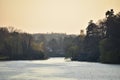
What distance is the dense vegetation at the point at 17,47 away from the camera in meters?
172

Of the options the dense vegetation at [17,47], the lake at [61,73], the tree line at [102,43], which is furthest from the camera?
the dense vegetation at [17,47]

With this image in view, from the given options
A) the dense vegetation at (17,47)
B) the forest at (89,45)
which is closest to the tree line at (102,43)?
the forest at (89,45)

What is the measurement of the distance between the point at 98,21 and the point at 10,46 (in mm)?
33619

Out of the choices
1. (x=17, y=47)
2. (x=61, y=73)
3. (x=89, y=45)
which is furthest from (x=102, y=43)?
(x=17, y=47)

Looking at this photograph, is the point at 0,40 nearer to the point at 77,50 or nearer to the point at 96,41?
the point at 77,50

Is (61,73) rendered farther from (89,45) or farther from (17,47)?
(17,47)

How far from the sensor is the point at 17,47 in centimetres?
17300

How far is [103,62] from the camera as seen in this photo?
129375mm

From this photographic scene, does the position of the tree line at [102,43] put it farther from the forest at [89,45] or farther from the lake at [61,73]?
the lake at [61,73]

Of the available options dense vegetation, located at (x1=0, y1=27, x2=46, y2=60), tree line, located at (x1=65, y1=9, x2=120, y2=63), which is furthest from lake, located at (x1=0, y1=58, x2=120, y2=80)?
dense vegetation, located at (x1=0, y1=27, x2=46, y2=60)

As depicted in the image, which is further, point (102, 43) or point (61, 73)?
point (102, 43)

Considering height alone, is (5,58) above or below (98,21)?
below

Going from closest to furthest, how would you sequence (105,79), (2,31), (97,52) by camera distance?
(105,79), (97,52), (2,31)

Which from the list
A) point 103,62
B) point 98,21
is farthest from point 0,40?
point 103,62
